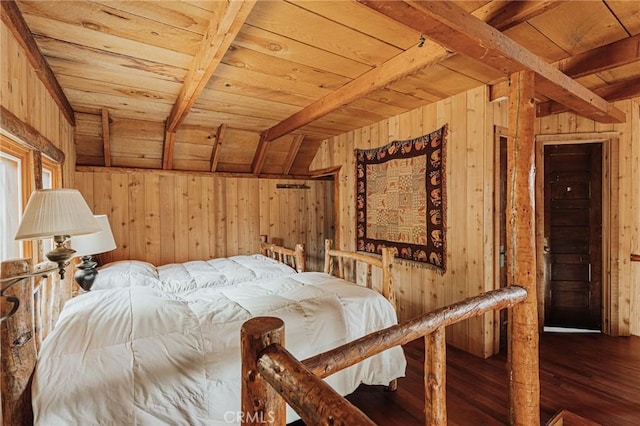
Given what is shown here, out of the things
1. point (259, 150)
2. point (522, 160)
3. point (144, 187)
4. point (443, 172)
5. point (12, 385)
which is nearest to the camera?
point (12, 385)

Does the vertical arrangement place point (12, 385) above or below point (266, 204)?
below

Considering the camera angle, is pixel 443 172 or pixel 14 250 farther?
pixel 443 172

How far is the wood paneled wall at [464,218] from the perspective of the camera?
2699 mm

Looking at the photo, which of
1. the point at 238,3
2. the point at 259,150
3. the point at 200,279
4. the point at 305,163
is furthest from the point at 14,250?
the point at 305,163

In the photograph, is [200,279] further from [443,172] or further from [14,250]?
[443,172]

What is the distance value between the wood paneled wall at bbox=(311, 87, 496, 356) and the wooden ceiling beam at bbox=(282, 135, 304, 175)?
1.57 metres

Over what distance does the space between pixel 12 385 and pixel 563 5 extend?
123 inches

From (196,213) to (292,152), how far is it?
166 centimetres

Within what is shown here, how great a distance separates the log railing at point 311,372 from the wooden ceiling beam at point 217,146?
3.29 meters

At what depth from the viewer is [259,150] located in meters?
4.28

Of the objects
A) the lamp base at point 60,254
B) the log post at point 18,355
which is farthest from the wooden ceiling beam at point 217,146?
the log post at point 18,355

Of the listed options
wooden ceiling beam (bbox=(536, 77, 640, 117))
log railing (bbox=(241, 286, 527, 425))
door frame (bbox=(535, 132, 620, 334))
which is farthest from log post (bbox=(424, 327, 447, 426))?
wooden ceiling beam (bbox=(536, 77, 640, 117))

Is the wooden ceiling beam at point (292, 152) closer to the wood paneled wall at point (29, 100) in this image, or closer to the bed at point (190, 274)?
the bed at point (190, 274)

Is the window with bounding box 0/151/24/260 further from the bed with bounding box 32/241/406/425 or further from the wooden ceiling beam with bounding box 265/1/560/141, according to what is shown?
the wooden ceiling beam with bounding box 265/1/560/141
